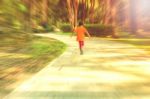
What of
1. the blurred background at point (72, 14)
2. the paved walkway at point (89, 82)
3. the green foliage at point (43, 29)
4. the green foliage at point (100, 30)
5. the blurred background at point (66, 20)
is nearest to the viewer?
the paved walkway at point (89, 82)

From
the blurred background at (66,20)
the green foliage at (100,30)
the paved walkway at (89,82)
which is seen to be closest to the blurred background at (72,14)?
the blurred background at (66,20)

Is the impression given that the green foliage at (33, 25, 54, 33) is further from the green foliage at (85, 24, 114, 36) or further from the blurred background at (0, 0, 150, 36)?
the green foliage at (85, 24, 114, 36)

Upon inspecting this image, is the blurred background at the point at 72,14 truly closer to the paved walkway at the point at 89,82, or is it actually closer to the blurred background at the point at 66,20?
the blurred background at the point at 66,20

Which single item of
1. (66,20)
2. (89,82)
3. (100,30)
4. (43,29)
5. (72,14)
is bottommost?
(43,29)

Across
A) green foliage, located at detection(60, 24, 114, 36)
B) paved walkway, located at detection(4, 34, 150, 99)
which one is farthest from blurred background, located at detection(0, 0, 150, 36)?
paved walkway, located at detection(4, 34, 150, 99)

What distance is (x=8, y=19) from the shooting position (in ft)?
157

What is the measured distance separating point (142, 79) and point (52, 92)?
3121 millimetres

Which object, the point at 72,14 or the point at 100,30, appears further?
the point at 72,14

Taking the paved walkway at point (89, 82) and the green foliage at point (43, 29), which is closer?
the paved walkway at point (89, 82)

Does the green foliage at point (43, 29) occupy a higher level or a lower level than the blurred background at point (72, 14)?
lower

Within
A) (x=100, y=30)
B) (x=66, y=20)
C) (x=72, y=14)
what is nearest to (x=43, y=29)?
(x=66, y=20)

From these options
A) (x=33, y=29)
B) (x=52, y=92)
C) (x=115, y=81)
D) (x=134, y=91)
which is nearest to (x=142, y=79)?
(x=115, y=81)

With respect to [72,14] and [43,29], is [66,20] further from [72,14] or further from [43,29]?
[72,14]

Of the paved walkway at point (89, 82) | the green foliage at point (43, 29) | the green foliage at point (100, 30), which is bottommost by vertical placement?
the green foliage at point (43, 29)
